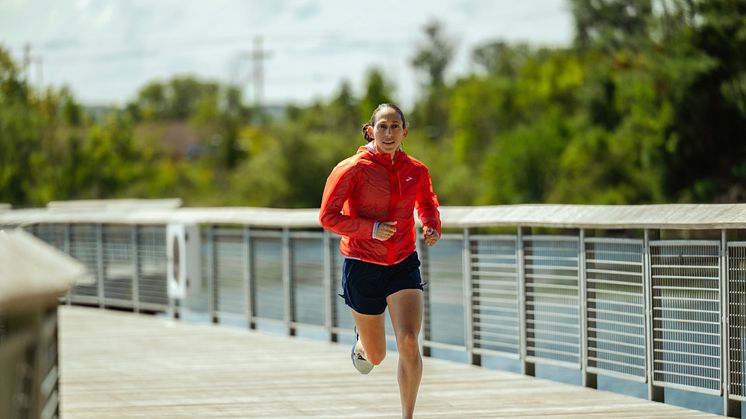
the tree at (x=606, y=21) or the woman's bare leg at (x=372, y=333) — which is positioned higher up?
the tree at (x=606, y=21)

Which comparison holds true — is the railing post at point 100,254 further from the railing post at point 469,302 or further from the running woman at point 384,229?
the running woman at point 384,229

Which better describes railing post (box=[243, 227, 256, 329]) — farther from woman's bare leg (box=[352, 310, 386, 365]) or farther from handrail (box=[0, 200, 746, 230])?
woman's bare leg (box=[352, 310, 386, 365])

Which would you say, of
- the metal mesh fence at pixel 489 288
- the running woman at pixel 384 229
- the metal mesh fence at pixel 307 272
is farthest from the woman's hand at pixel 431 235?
the metal mesh fence at pixel 307 272

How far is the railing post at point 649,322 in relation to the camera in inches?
319

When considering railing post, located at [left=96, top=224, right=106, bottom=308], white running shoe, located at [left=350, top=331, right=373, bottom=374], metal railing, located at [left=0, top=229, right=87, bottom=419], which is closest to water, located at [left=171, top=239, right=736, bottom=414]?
railing post, located at [left=96, top=224, right=106, bottom=308]

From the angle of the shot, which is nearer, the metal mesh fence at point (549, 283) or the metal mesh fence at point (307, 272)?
the metal mesh fence at point (549, 283)

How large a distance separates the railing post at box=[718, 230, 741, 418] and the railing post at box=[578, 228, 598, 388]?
1459mm

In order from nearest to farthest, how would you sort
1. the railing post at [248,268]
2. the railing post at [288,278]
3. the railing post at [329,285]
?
the railing post at [329,285] < the railing post at [288,278] < the railing post at [248,268]

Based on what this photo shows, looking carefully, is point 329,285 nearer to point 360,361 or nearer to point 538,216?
point 538,216

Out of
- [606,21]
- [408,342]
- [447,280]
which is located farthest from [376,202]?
[606,21]

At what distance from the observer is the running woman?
6852mm

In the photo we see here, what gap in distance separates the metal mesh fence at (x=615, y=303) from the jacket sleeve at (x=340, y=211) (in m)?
2.24

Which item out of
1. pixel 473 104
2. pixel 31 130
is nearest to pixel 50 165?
pixel 31 130

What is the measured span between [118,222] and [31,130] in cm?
4244
